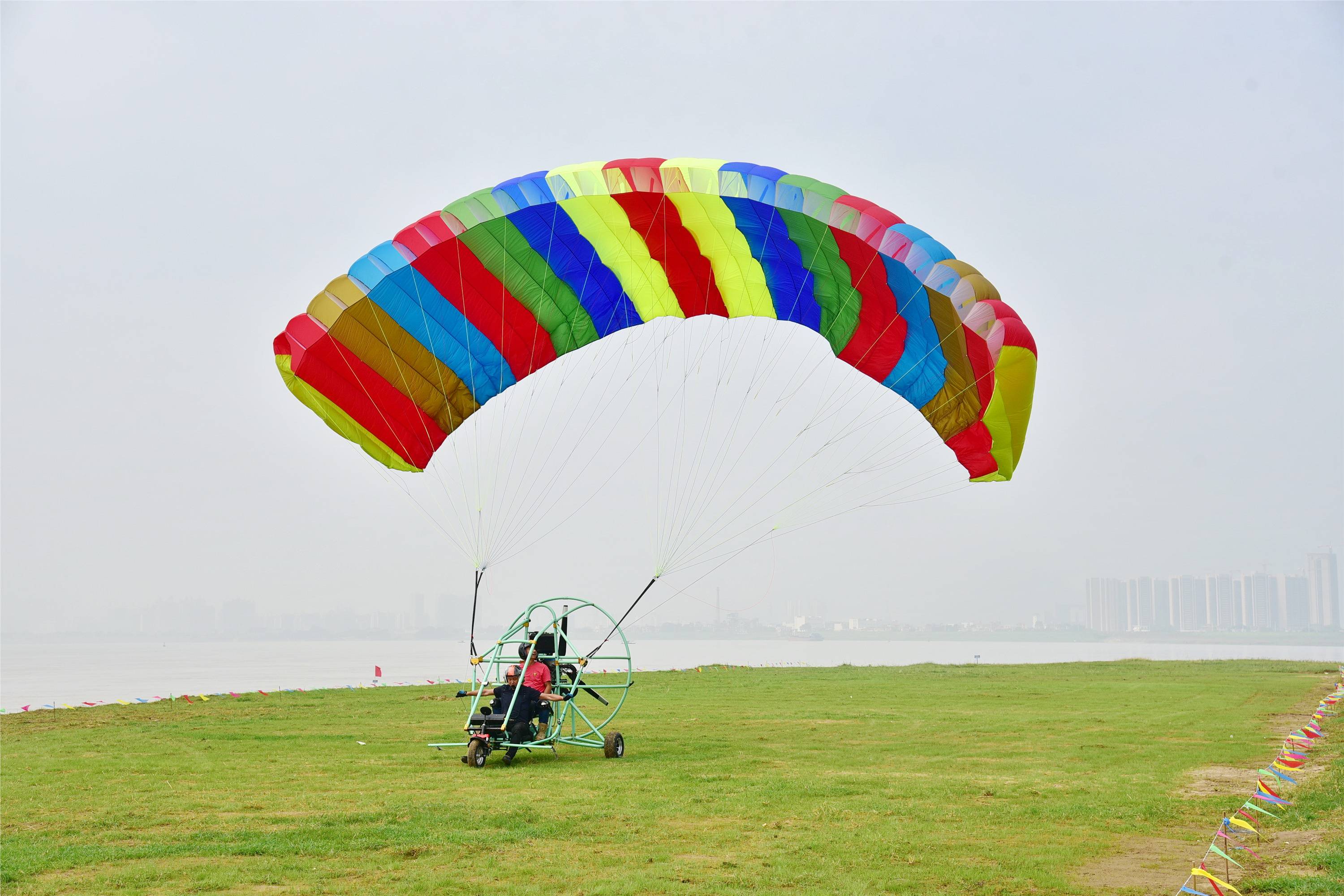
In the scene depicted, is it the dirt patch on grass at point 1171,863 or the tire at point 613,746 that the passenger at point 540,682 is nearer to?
the tire at point 613,746

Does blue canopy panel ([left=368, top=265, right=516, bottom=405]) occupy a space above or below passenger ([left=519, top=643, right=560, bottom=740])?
above

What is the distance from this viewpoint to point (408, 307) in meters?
10.9

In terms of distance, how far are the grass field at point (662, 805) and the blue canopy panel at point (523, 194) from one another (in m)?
5.40

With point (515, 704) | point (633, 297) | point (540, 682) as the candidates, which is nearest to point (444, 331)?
point (633, 297)

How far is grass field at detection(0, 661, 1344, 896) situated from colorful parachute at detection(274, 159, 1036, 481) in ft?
11.0

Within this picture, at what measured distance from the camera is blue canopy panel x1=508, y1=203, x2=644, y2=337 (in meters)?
10.8

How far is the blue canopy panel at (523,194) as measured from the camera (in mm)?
10508

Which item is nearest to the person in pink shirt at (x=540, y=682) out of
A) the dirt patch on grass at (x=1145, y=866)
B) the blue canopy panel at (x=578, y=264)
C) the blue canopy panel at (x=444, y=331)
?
the blue canopy panel at (x=444, y=331)

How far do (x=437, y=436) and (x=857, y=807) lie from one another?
6533mm

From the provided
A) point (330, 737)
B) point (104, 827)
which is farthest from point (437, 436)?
point (104, 827)

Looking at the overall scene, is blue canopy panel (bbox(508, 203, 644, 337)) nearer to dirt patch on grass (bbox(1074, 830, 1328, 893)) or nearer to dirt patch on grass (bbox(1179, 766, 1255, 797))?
dirt patch on grass (bbox(1179, 766, 1255, 797))

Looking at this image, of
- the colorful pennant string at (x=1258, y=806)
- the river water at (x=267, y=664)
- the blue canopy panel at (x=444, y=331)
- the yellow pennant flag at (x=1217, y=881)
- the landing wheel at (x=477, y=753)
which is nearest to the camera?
the yellow pennant flag at (x=1217, y=881)

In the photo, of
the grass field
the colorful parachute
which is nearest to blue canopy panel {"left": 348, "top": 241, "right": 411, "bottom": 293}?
the colorful parachute

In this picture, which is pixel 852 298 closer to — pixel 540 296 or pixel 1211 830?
pixel 540 296
